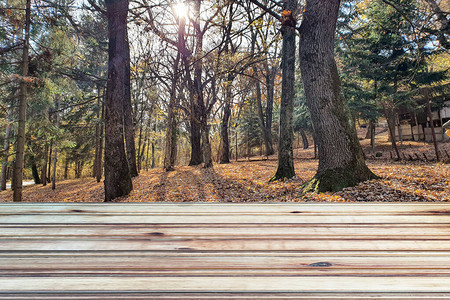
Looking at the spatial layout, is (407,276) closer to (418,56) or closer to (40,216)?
(40,216)

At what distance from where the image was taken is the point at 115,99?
609 cm

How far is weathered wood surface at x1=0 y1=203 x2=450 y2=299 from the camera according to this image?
89 centimetres

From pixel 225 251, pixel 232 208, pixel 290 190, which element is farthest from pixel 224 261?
pixel 290 190

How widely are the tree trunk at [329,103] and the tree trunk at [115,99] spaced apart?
14.7 ft

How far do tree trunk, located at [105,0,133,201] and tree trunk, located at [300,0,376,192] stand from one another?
14.7 ft

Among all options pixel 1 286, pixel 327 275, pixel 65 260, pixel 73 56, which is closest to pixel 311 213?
pixel 327 275

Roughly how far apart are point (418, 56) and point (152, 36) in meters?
10.1

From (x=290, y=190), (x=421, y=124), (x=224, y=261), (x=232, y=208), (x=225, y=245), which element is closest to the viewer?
(x=224, y=261)

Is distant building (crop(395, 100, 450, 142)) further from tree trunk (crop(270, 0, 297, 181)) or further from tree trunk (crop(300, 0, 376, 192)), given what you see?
tree trunk (crop(300, 0, 376, 192))

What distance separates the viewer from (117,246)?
1144 mm

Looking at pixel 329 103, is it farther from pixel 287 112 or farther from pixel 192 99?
pixel 192 99

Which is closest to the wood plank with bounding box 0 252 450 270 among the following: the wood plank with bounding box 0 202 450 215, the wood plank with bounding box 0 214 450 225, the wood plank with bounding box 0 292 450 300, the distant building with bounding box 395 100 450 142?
the wood plank with bounding box 0 292 450 300

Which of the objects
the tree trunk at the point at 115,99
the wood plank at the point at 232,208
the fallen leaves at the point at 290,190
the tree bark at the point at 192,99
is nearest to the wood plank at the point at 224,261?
the wood plank at the point at 232,208

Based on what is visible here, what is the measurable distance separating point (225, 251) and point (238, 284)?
0.71 ft
